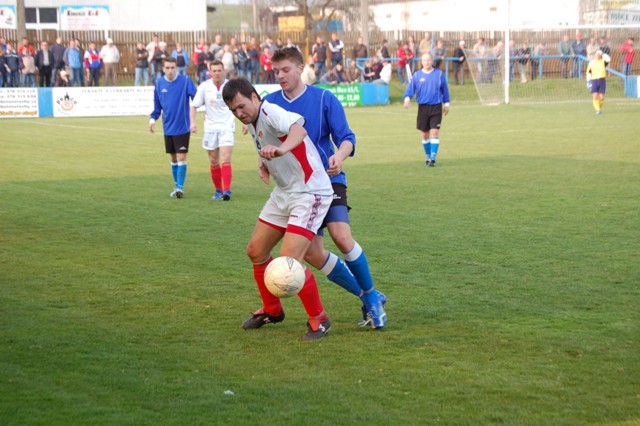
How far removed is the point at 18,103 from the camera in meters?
31.6

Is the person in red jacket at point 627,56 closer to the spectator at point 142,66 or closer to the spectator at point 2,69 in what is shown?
the spectator at point 142,66

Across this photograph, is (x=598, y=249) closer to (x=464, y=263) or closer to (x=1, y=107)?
(x=464, y=263)

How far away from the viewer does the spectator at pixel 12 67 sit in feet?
110

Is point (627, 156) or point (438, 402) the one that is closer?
point (438, 402)

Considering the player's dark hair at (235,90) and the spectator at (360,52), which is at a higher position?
the spectator at (360,52)

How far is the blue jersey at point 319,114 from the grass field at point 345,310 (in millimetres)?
1295

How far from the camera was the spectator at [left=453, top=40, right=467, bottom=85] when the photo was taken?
40.4 metres

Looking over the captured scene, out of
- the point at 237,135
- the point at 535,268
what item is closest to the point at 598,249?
the point at 535,268

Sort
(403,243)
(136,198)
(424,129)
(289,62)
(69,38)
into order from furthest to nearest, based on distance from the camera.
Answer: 1. (69,38)
2. (424,129)
3. (136,198)
4. (403,243)
5. (289,62)

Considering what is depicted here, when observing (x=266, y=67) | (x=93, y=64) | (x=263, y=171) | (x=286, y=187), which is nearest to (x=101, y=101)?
(x=93, y=64)

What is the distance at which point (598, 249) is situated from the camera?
902cm

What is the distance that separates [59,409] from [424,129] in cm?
1318

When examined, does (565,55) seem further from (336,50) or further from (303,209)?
(303,209)

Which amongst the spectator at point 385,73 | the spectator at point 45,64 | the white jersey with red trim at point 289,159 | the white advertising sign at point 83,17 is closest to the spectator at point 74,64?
the spectator at point 45,64
